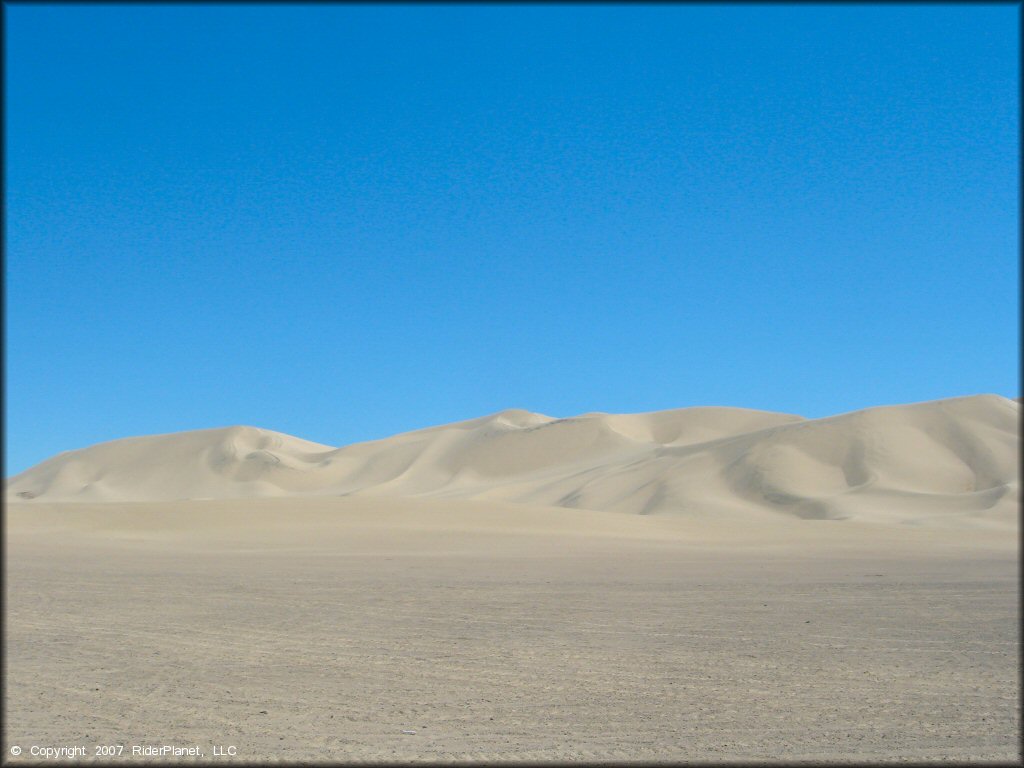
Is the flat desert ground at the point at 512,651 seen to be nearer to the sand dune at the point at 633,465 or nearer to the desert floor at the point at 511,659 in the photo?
the desert floor at the point at 511,659

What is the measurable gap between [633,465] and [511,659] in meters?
109

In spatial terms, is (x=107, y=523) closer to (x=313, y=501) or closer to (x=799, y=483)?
(x=313, y=501)

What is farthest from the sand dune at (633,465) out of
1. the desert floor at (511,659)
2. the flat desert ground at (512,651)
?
the desert floor at (511,659)

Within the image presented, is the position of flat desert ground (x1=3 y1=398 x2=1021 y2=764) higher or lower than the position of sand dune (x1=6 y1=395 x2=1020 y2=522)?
lower

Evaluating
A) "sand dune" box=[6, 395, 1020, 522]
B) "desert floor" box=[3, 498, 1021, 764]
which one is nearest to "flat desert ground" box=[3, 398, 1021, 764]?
"desert floor" box=[3, 498, 1021, 764]

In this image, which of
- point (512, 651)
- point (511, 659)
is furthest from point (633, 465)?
point (511, 659)

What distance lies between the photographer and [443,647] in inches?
603

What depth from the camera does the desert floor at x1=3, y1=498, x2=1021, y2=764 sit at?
31.0 feet

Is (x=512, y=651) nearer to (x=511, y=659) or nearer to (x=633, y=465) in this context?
(x=511, y=659)

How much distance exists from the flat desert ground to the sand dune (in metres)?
28.3

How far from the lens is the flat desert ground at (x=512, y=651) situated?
9414mm

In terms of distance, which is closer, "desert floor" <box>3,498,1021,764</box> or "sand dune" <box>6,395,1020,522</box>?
"desert floor" <box>3,498,1021,764</box>

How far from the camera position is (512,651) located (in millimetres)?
14906

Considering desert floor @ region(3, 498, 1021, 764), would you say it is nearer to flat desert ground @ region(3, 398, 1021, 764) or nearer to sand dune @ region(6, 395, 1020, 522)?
flat desert ground @ region(3, 398, 1021, 764)
